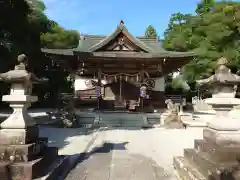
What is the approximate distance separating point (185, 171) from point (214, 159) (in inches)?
30.5

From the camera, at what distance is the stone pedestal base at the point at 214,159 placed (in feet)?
13.0

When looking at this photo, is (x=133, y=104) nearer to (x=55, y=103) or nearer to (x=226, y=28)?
(x=55, y=103)

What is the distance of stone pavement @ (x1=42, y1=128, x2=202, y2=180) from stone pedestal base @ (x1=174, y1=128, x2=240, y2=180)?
0.64m

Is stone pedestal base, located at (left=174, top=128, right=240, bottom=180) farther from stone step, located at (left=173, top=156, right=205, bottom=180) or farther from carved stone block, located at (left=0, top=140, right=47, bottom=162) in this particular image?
carved stone block, located at (left=0, top=140, right=47, bottom=162)

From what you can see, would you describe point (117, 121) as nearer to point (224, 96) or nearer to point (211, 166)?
point (224, 96)

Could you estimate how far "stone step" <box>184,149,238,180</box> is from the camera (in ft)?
12.6

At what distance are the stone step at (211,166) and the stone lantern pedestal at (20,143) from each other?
118 inches

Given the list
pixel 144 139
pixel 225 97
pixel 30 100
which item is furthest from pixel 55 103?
pixel 225 97

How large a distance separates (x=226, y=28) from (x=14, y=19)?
20.9m

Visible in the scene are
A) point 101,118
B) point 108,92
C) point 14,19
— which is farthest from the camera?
point 108,92

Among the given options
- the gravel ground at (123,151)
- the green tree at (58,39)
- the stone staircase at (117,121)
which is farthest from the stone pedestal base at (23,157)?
the green tree at (58,39)

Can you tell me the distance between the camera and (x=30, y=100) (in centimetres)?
484

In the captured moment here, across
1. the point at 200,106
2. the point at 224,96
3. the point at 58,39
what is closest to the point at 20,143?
the point at 224,96

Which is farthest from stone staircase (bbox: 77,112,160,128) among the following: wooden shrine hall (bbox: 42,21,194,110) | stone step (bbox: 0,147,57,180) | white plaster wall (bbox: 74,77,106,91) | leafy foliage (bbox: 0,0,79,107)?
stone step (bbox: 0,147,57,180)
